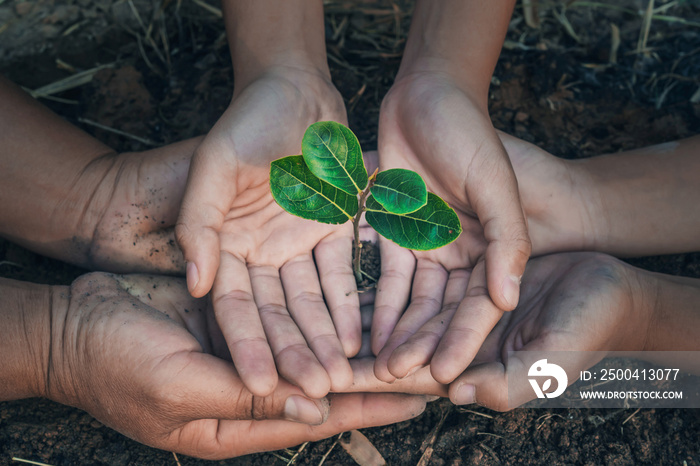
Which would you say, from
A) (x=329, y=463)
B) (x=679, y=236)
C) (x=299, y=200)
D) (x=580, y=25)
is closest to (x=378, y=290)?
(x=299, y=200)

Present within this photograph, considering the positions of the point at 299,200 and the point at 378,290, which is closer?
the point at 299,200

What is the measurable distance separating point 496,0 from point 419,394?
5.98 ft

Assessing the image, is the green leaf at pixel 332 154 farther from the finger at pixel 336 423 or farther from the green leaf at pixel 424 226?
the finger at pixel 336 423

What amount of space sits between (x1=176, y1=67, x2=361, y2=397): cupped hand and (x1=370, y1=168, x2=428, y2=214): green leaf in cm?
52

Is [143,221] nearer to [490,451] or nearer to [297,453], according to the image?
[297,453]

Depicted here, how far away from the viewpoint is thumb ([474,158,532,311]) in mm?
1878

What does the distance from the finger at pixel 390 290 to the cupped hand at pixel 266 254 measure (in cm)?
8

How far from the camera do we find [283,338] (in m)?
1.96

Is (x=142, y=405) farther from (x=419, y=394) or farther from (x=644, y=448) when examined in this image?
(x=644, y=448)

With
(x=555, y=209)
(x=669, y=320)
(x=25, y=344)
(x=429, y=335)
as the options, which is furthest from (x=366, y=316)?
(x=25, y=344)

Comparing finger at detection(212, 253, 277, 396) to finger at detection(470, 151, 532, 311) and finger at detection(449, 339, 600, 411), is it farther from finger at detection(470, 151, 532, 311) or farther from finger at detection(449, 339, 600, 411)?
A: finger at detection(470, 151, 532, 311)

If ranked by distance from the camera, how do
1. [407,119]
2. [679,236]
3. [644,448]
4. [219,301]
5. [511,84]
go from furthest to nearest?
1. [511,84]
2. [679,236]
3. [407,119]
4. [644,448]
5. [219,301]

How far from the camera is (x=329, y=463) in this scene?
224 centimetres

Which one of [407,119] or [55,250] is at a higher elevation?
[407,119]
